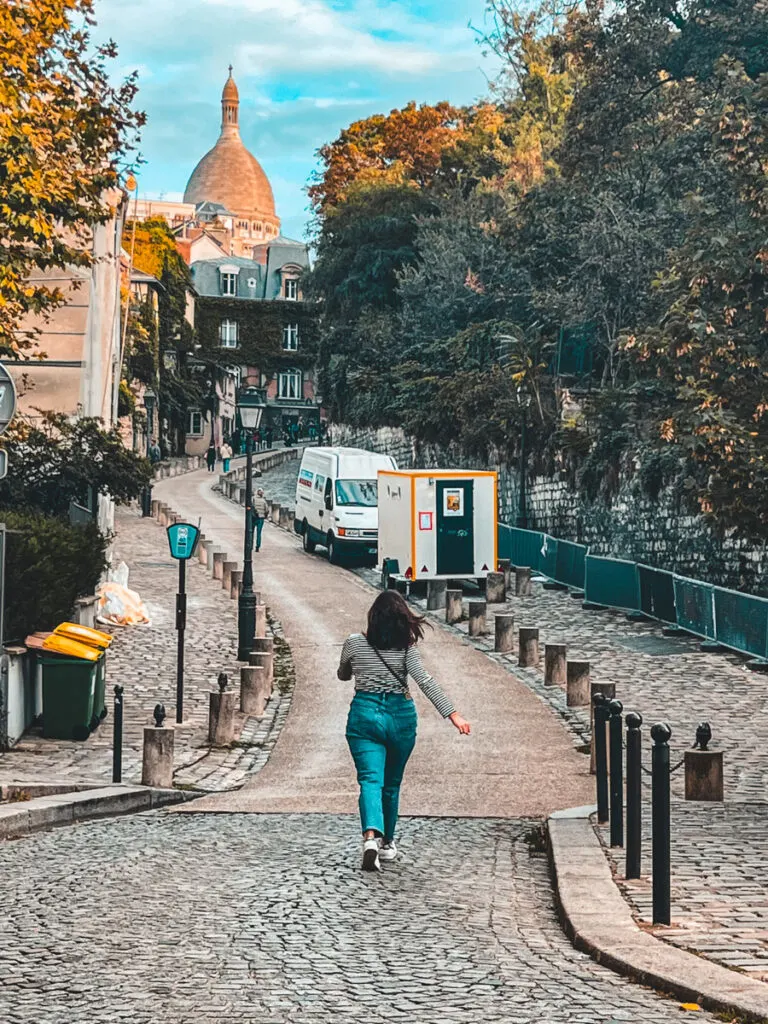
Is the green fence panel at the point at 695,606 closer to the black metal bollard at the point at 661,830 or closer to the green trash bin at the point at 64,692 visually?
the green trash bin at the point at 64,692

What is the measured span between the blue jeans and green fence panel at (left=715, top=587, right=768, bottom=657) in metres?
12.2

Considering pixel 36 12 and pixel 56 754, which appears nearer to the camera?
pixel 56 754

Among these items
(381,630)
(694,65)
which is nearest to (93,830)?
(381,630)

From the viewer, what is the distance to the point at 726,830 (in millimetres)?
9750

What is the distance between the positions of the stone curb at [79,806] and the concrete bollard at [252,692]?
4.87 m

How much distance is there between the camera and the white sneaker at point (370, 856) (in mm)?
8359

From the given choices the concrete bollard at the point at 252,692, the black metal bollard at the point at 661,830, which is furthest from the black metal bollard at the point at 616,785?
the concrete bollard at the point at 252,692

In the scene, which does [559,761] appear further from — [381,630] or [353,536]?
[353,536]

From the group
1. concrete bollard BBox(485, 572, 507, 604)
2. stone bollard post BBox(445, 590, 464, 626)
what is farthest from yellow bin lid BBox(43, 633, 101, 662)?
concrete bollard BBox(485, 572, 507, 604)

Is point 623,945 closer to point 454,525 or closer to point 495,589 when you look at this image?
point 495,589

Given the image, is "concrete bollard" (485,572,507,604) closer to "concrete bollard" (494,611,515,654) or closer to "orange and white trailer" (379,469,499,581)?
"orange and white trailer" (379,469,499,581)

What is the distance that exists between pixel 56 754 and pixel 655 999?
915 centimetres

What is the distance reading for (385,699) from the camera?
8.78 meters

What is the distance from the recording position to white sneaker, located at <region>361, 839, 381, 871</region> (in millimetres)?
8359
